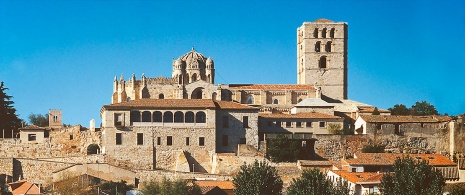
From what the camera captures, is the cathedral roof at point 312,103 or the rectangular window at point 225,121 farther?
the cathedral roof at point 312,103

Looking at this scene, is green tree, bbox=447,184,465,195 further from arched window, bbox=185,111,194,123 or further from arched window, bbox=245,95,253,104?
arched window, bbox=245,95,253,104

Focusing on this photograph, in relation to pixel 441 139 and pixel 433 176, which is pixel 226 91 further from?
pixel 433 176

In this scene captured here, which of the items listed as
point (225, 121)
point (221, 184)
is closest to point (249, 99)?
point (225, 121)

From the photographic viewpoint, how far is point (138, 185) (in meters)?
72.6

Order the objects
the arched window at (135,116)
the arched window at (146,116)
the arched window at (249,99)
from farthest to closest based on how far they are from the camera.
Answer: the arched window at (249,99) < the arched window at (146,116) < the arched window at (135,116)

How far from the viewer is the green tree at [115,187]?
2755 inches

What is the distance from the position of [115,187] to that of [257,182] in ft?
34.3

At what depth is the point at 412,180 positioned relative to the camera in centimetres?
6569

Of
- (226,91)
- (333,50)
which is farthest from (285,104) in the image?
(333,50)

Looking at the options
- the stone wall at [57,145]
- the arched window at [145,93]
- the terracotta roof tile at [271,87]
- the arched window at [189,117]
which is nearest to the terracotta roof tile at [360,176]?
the arched window at [189,117]

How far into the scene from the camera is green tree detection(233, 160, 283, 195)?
67125 mm

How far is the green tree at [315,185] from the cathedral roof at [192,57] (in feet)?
111

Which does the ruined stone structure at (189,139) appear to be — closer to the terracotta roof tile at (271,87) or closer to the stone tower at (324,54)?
the terracotta roof tile at (271,87)

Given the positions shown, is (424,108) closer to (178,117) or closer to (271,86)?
(271,86)
